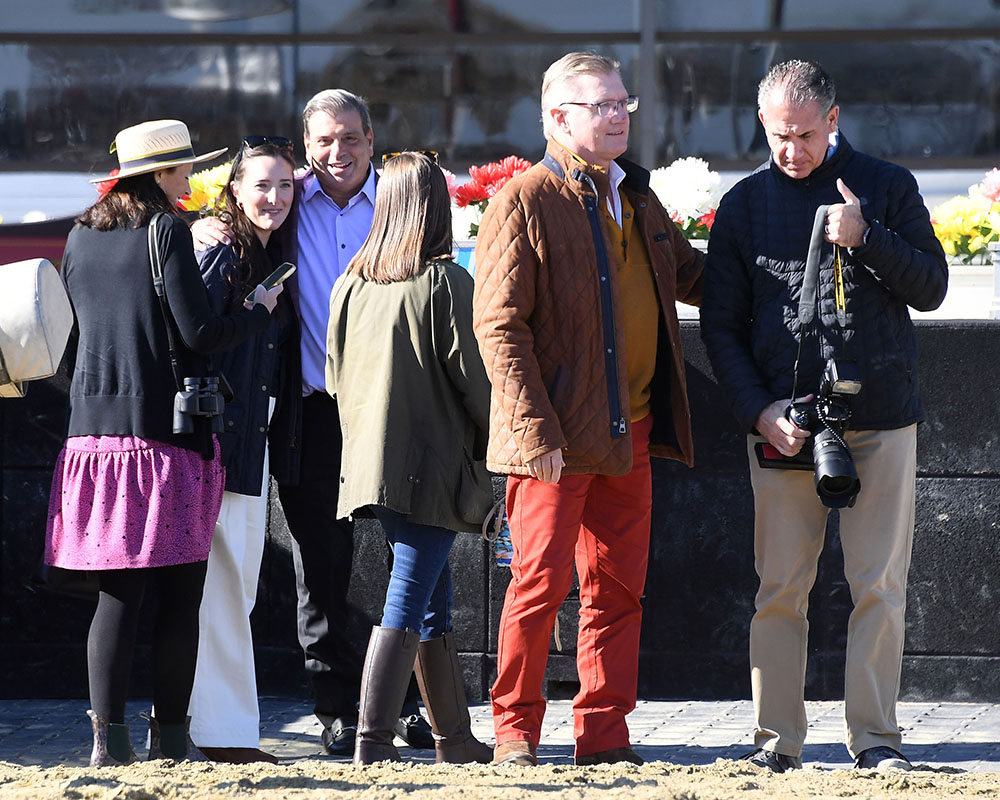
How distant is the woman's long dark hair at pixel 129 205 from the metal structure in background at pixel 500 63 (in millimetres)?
4213

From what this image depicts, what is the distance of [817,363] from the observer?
172 inches

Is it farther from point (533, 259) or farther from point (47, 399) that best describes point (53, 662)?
point (533, 259)

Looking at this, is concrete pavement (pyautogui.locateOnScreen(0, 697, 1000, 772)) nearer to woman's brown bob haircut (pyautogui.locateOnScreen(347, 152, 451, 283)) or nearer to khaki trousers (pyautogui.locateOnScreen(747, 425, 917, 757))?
khaki trousers (pyautogui.locateOnScreen(747, 425, 917, 757))

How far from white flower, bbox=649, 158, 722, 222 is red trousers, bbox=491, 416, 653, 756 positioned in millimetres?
1421

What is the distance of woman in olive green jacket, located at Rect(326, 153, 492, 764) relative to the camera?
4355mm

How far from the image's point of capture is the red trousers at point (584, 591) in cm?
439

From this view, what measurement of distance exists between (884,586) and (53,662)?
3050 mm

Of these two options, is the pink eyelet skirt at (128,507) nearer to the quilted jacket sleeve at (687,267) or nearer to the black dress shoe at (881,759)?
the quilted jacket sleeve at (687,267)

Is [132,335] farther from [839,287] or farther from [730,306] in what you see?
[839,287]

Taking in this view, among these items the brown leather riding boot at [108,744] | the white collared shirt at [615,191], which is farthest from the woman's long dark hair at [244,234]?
the brown leather riding boot at [108,744]

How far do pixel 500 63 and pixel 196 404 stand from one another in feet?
15.8

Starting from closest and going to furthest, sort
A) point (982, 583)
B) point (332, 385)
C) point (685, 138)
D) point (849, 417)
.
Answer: point (849, 417)
point (332, 385)
point (982, 583)
point (685, 138)

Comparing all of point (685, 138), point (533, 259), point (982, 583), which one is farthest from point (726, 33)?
point (533, 259)

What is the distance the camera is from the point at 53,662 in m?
5.70
